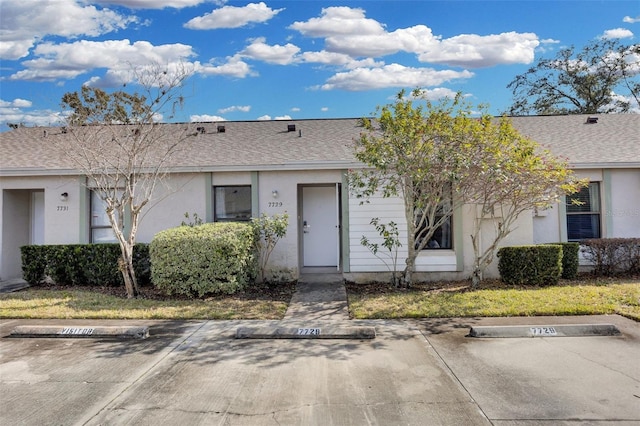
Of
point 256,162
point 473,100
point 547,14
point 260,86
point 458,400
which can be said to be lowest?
point 458,400

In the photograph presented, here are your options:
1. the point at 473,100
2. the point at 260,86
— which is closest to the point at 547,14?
the point at 473,100

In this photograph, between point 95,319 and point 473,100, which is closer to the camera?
point 95,319

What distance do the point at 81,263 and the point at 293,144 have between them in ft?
19.3

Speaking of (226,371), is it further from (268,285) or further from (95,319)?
(268,285)

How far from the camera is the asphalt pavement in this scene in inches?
151

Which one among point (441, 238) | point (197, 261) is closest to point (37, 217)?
point (197, 261)

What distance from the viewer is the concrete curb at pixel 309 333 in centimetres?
610

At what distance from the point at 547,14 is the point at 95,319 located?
44.6 feet

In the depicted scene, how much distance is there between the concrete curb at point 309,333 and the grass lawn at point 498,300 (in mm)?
991

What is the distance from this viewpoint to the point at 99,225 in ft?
35.0

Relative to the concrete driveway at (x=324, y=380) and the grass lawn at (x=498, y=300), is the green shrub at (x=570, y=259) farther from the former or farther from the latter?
the concrete driveway at (x=324, y=380)

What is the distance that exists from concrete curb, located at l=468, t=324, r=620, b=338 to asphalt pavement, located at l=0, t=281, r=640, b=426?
4.1 inches

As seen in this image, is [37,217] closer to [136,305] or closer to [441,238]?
[136,305]

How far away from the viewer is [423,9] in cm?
1189
